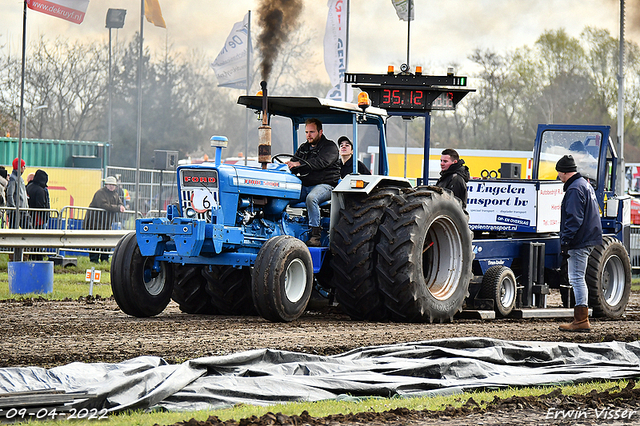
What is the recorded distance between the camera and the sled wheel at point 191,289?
10344mm

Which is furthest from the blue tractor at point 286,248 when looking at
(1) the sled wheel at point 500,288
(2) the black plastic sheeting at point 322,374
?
(2) the black plastic sheeting at point 322,374

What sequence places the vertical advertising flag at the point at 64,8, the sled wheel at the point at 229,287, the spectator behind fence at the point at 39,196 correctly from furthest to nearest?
the spectator behind fence at the point at 39,196 → the vertical advertising flag at the point at 64,8 → the sled wheel at the point at 229,287

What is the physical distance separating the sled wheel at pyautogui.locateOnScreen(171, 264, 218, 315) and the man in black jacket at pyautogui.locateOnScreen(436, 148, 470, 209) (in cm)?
332

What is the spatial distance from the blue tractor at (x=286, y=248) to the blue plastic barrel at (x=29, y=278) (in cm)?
337

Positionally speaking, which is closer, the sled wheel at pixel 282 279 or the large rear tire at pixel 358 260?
the sled wheel at pixel 282 279

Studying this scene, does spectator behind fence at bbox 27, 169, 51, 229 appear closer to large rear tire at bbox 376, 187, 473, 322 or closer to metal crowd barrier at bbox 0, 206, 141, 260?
metal crowd barrier at bbox 0, 206, 141, 260

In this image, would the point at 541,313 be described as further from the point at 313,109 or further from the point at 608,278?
the point at 313,109

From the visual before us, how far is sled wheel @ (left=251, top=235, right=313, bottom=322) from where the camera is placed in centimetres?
888

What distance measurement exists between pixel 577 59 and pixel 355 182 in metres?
43.3

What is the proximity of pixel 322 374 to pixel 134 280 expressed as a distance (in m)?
3.99

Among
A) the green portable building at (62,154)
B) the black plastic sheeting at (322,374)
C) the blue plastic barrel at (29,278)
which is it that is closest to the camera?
the black plastic sheeting at (322,374)

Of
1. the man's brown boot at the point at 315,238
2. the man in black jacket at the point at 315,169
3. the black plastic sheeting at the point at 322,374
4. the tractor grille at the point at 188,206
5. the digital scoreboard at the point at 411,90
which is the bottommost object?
the black plastic sheeting at the point at 322,374

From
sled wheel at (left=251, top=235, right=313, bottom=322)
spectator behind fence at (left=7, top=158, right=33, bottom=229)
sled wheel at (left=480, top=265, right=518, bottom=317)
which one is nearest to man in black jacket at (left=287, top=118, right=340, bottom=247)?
sled wheel at (left=251, top=235, right=313, bottom=322)

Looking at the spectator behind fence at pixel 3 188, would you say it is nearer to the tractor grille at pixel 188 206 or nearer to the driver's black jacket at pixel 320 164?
the tractor grille at pixel 188 206
